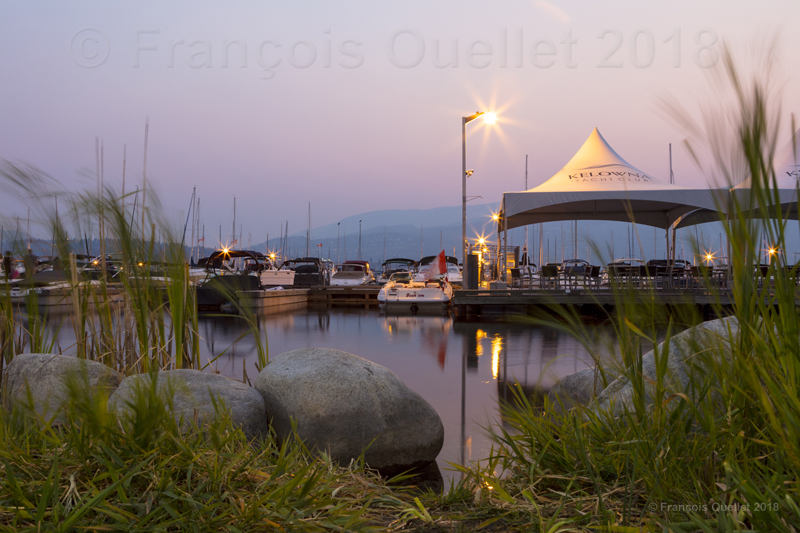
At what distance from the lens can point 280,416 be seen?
11.5 ft

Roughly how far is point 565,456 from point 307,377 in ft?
6.03

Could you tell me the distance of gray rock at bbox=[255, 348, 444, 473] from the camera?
347cm

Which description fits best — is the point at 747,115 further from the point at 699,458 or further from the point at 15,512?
the point at 15,512

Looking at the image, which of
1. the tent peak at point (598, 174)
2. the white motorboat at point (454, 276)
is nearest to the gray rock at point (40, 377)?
the tent peak at point (598, 174)

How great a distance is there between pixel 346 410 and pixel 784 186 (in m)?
11.1

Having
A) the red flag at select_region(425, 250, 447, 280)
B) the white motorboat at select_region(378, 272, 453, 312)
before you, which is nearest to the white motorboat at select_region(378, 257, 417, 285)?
the red flag at select_region(425, 250, 447, 280)

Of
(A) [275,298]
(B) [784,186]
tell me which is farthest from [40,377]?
(A) [275,298]

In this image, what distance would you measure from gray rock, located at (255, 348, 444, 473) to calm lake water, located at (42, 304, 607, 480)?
315 millimetres

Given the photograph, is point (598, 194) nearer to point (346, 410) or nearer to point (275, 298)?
point (275, 298)

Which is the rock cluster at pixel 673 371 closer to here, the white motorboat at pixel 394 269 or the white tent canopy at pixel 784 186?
the white tent canopy at pixel 784 186

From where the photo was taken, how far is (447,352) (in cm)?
891

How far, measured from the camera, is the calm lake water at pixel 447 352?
4707mm

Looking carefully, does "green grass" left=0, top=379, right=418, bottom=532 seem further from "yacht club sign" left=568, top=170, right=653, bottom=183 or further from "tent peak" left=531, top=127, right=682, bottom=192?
"yacht club sign" left=568, top=170, right=653, bottom=183

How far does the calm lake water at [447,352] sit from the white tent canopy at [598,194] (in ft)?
10.1
